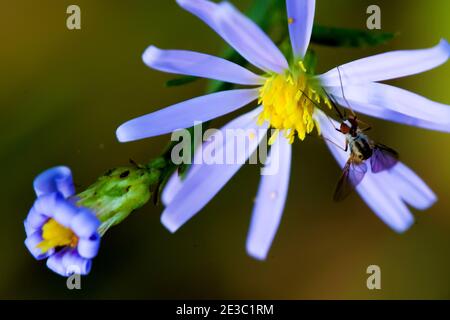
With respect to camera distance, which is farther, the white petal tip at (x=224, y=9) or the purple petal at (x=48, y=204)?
the purple petal at (x=48, y=204)

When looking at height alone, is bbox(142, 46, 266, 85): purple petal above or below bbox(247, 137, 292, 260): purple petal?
above

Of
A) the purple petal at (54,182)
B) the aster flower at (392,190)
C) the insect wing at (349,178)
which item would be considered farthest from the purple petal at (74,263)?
the aster flower at (392,190)

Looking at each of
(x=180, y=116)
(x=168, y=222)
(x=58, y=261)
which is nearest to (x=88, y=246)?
(x=58, y=261)

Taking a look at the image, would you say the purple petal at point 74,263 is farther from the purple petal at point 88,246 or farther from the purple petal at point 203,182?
the purple petal at point 203,182

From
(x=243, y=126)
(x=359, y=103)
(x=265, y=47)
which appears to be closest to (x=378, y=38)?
(x=359, y=103)

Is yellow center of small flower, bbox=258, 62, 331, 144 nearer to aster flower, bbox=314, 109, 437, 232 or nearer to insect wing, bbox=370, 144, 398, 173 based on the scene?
aster flower, bbox=314, 109, 437, 232

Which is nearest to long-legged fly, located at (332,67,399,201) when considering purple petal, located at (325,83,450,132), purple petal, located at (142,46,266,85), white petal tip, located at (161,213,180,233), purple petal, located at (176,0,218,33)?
purple petal, located at (325,83,450,132)

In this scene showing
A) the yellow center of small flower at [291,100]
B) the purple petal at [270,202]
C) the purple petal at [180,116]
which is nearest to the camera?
the purple petal at [180,116]
